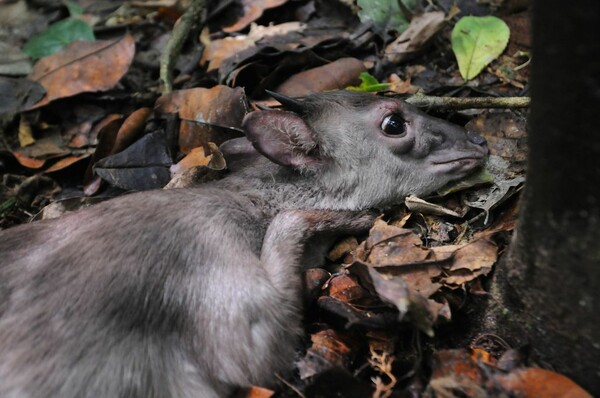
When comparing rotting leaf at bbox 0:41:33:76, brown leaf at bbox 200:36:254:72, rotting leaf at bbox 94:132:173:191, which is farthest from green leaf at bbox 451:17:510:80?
rotting leaf at bbox 0:41:33:76

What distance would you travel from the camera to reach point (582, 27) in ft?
5.98

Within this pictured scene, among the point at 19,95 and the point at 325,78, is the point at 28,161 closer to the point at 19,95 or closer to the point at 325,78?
the point at 19,95

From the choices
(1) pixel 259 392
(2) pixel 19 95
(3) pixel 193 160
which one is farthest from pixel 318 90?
(1) pixel 259 392

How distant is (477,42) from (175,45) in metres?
2.47

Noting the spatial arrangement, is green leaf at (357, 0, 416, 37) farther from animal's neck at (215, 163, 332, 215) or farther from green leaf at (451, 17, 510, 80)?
animal's neck at (215, 163, 332, 215)

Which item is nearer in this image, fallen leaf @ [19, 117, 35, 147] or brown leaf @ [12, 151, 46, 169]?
brown leaf @ [12, 151, 46, 169]

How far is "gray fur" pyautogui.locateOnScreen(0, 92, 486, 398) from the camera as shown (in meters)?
2.78

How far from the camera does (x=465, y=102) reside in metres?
4.02

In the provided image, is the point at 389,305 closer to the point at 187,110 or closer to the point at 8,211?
the point at 187,110

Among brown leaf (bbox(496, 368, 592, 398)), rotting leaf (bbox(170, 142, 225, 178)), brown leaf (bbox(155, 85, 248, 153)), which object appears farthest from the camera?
brown leaf (bbox(155, 85, 248, 153))

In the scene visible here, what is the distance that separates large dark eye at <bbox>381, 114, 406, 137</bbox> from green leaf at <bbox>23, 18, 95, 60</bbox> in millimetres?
3194

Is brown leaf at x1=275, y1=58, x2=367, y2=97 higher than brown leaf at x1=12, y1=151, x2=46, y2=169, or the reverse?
brown leaf at x1=275, y1=58, x2=367, y2=97

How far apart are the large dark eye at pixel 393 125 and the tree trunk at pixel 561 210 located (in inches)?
51.9

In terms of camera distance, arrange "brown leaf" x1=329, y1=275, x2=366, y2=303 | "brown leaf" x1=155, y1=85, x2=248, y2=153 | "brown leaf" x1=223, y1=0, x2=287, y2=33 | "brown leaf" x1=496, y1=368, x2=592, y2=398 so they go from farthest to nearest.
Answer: "brown leaf" x1=223, y1=0, x2=287, y2=33 < "brown leaf" x1=155, y1=85, x2=248, y2=153 < "brown leaf" x1=329, y1=275, x2=366, y2=303 < "brown leaf" x1=496, y1=368, x2=592, y2=398
